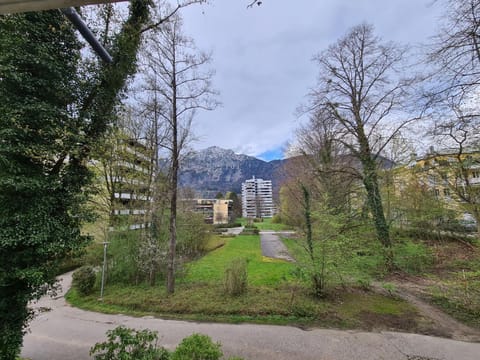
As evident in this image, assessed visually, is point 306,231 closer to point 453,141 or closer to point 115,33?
point 453,141

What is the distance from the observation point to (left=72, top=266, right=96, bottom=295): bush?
7.00m

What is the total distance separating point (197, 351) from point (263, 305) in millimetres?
3637

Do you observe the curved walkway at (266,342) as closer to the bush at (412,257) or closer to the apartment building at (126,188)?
the apartment building at (126,188)

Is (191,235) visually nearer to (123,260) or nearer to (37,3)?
(123,260)

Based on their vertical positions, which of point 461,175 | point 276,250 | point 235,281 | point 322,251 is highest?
point 461,175

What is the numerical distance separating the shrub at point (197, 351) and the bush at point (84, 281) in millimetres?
6649

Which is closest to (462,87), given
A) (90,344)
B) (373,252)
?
(373,252)

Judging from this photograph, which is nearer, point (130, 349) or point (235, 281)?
point (130, 349)

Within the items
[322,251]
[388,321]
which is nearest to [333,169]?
[322,251]

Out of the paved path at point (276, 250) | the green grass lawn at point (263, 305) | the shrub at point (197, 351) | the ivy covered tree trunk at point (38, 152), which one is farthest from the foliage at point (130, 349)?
the paved path at point (276, 250)

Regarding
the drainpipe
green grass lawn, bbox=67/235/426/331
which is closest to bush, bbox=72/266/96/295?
green grass lawn, bbox=67/235/426/331

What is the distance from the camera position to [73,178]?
11.0 ft

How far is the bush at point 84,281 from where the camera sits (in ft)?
23.0

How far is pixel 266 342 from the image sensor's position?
4148 millimetres
